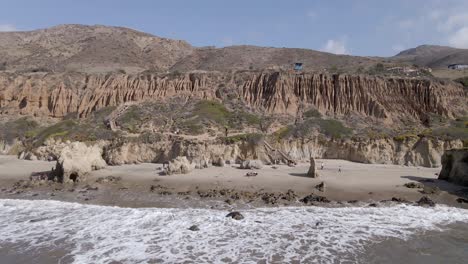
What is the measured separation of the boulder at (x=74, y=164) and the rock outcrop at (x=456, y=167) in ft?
68.9

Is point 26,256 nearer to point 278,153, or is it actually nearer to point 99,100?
point 278,153

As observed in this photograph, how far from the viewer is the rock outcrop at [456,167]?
20234 mm

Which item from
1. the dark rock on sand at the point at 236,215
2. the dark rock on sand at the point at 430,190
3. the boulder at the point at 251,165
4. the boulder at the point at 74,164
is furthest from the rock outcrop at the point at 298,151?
the dark rock on sand at the point at 236,215

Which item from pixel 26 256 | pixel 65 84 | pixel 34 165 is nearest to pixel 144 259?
pixel 26 256

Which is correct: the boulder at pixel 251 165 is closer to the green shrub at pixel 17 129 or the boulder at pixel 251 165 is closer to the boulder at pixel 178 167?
the boulder at pixel 178 167

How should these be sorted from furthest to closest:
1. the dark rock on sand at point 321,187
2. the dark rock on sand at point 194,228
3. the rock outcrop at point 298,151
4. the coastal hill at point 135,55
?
the coastal hill at point 135,55, the rock outcrop at point 298,151, the dark rock on sand at point 321,187, the dark rock on sand at point 194,228

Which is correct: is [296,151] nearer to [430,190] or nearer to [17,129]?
[430,190]

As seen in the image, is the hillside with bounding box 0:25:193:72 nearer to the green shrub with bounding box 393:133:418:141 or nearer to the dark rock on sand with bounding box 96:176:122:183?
the dark rock on sand with bounding box 96:176:122:183

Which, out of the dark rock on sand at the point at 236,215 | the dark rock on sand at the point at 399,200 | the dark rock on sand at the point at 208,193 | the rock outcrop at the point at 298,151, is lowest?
the dark rock on sand at the point at 236,215

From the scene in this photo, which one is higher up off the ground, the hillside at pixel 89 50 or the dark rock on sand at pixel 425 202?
the hillside at pixel 89 50

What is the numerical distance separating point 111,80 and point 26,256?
116 ft

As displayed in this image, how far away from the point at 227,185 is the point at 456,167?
12.6 m

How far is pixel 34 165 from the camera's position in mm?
27547

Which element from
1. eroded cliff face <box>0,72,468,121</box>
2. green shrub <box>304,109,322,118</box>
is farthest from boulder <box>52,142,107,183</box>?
green shrub <box>304,109,322,118</box>
